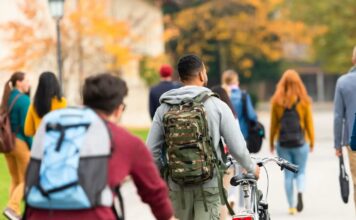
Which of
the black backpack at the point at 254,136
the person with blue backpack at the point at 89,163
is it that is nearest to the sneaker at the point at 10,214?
the black backpack at the point at 254,136

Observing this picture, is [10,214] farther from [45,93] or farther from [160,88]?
[160,88]

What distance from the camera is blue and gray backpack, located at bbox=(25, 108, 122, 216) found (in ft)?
16.2

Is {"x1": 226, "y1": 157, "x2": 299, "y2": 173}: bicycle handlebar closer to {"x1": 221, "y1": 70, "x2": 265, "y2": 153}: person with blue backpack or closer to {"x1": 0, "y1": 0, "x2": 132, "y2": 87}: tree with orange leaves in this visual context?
{"x1": 221, "y1": 70, "x2": 265, "y2": 153}: person with blue backpack

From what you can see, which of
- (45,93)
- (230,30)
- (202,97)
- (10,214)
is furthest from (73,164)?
(230,30)

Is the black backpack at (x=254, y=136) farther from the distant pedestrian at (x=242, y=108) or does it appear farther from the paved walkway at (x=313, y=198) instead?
the paved walkway at (x=313, y=198)

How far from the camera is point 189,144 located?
718 cm

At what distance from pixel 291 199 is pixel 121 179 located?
863 cm

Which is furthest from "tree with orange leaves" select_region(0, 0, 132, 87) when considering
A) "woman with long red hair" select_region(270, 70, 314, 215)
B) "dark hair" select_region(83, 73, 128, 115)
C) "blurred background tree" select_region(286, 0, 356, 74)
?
"blurred background tree" select_region(286, 0, 356, 74)

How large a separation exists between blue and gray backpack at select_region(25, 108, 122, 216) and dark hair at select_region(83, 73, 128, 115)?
7 centimetres

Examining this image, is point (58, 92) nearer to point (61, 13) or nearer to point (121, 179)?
point (121, 179)

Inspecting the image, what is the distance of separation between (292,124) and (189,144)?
6415 mm

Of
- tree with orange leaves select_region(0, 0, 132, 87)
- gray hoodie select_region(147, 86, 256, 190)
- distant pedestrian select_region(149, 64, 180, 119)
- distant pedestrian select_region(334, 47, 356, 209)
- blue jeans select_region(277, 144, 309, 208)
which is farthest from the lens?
tree with orange leaves select_region(0, 0, 132, 87)

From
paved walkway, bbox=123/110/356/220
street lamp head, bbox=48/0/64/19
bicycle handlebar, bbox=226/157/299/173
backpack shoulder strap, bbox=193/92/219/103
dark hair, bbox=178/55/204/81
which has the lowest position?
paved walkway, bbox=123/110/356/220

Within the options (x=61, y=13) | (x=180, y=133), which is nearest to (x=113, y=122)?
(x=180, y=133)
